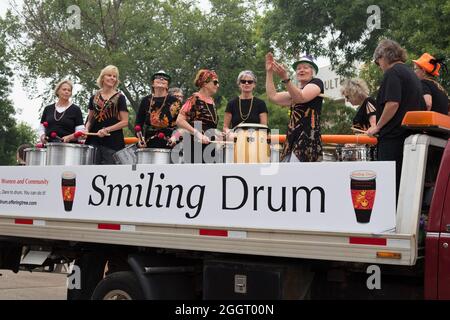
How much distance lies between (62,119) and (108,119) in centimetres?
70

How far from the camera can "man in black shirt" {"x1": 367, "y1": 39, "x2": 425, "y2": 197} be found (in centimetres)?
480

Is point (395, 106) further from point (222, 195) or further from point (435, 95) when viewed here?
point (222, 195)

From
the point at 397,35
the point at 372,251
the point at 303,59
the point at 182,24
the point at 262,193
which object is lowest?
the point at 372,251

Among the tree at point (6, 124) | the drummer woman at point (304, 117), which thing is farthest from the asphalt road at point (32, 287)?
the tree at point (6, 124)

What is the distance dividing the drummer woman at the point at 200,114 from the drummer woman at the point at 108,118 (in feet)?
2.63

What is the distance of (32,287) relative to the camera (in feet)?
34.7

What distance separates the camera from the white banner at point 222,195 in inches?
172

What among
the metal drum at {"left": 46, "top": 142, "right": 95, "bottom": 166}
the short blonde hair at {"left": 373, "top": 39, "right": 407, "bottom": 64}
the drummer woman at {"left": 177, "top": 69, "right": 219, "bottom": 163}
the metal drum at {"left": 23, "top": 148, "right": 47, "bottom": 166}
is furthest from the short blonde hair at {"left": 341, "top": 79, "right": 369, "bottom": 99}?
the metal drum at {"left": 23, "top": 148, "right": 47, "bottom": 166}

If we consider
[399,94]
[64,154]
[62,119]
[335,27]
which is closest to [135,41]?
[335,27]

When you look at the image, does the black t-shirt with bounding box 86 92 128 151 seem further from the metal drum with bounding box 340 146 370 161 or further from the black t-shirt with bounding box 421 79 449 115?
the black t-shirt with bounding box 421 79 449 115

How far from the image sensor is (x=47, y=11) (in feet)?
92.8

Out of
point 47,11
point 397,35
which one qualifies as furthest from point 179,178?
point 47,11

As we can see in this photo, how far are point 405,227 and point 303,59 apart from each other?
1994 mm
